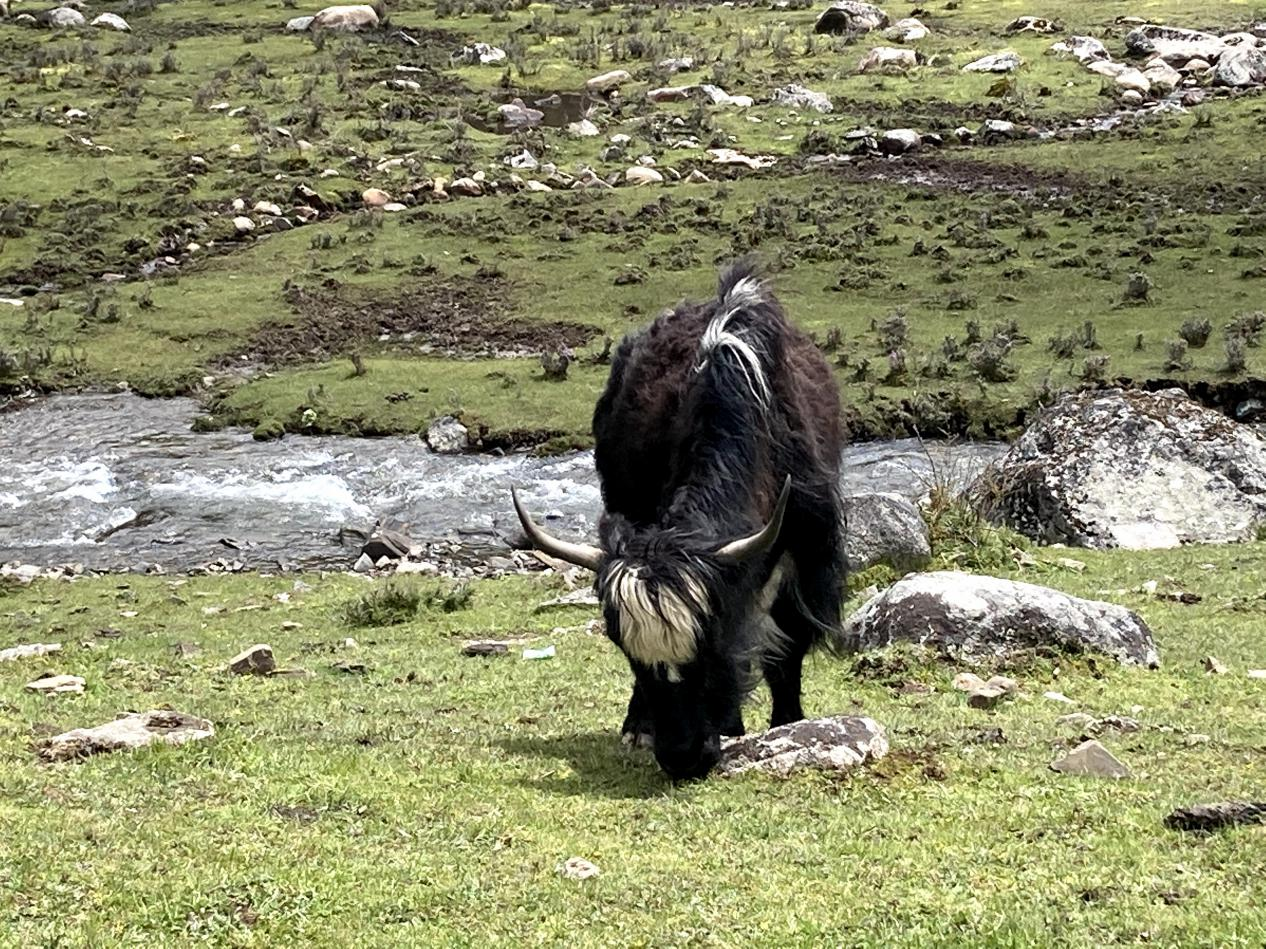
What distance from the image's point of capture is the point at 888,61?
5659 cm

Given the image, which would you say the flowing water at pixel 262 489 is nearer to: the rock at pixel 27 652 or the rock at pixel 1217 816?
the rock at pixel 27 652

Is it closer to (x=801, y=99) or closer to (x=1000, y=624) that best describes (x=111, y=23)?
(x=801, y=99)

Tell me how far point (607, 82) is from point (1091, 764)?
51200 millimetres

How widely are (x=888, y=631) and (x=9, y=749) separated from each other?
622 centimetres

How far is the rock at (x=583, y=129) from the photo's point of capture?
1874 inches

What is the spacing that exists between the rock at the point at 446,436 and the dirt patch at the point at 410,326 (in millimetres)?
4178

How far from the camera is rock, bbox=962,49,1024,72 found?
5525 cm

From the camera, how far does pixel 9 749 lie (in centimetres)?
807

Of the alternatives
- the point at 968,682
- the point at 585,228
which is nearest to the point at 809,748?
the point at 968,682

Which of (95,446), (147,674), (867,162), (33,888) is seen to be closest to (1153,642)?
(147,674)

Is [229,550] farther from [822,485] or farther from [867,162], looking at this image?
[867,162]

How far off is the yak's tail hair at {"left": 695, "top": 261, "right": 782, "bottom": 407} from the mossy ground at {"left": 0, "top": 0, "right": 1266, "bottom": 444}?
14.9 meters

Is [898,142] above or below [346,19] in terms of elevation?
below

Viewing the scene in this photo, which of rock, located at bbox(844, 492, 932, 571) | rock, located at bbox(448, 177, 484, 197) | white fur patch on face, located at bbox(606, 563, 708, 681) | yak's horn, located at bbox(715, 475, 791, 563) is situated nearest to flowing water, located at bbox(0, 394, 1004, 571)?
rock, located at bbox(844, 492, 932, 571)
